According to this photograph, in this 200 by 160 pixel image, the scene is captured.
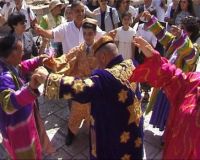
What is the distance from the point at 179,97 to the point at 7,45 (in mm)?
1627

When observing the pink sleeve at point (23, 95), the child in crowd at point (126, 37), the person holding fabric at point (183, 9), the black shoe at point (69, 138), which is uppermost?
the pink sleeve at point (23, 95)

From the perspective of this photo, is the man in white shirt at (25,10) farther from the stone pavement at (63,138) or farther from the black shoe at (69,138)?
the black shoe at (69,138)

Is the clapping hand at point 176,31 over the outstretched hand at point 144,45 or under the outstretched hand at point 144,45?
under

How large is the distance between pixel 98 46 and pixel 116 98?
0.46m

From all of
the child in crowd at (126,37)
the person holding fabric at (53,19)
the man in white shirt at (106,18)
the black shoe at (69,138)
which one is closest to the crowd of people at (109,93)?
the black shoe at (69,138)

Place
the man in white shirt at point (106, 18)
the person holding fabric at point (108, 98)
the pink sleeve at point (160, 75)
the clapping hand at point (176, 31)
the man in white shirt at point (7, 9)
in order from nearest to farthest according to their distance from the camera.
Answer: the person holding fabric at point (108, 98) → the pink sleeve at point (160, 75) → the clapping hand at point (176, 31) → the man in white shirt at point (7, 9) → the man in white shirt at point (106, 18)

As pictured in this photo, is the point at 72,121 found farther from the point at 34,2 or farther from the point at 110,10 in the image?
the point at 34,2

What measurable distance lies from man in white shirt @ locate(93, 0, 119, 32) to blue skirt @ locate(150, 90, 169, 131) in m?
2.00

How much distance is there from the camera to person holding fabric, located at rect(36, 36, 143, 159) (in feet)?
7.95

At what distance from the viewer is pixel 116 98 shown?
260 cm

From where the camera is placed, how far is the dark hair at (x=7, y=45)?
2926mm

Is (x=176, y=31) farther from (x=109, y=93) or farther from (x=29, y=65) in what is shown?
(x=29, y=65)

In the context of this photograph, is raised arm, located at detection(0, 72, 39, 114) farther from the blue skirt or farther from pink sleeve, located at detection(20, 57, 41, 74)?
the blue skirt

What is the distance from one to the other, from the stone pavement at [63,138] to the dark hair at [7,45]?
172cm
